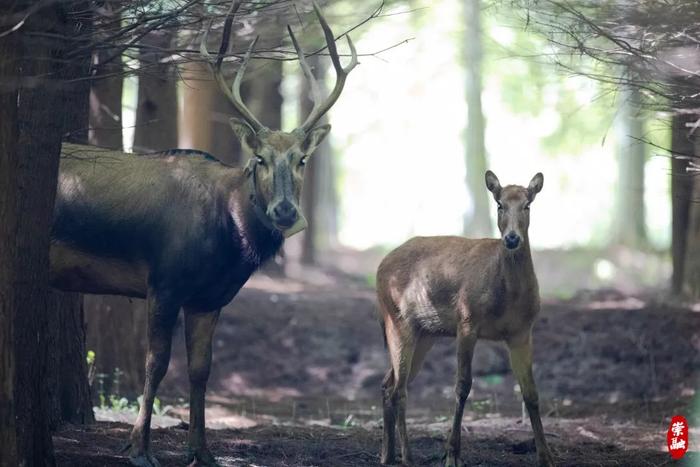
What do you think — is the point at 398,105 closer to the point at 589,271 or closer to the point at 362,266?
the point at 362,266

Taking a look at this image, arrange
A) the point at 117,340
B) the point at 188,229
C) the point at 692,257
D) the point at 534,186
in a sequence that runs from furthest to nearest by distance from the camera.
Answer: the point at 692,257 → the point at 117,340 → the point at 534,186 → the point at 188,229

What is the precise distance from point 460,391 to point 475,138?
21313 millimetres

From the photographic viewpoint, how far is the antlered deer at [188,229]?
855 centimetres

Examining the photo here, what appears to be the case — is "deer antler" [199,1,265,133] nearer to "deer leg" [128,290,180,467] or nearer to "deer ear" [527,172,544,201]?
"deer leg" [128,290,180,467]

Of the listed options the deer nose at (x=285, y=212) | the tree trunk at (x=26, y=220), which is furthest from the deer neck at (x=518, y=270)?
the tree trunk at (x=26, y=220)

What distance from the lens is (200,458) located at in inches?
333

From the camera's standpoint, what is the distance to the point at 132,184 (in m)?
9.02

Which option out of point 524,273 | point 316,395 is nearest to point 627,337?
point 316,395

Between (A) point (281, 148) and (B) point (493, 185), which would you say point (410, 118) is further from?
(A) point (281, 148)

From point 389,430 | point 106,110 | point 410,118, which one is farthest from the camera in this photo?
point 410,118

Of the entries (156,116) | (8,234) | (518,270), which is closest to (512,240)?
(518,270)

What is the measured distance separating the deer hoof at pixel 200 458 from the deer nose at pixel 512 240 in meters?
2.88

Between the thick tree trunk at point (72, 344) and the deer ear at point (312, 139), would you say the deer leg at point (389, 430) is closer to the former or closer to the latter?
the deer ear at point (312, 139)

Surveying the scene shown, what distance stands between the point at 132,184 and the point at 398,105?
40450 mm
